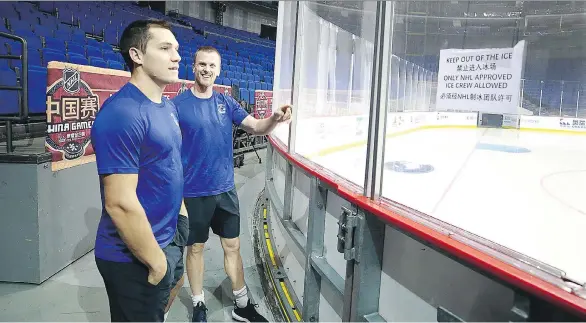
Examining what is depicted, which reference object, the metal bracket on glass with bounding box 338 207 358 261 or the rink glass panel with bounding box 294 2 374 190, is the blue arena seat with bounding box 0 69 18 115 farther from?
the metal bracket on glass with bounding box 338 207 358 261

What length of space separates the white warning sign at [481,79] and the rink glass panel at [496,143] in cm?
8

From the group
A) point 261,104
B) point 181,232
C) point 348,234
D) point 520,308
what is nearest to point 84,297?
point 181,232

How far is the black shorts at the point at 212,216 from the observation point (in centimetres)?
206

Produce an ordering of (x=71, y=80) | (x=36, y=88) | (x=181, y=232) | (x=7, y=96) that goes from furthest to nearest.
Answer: (x=36, y=88)
(x=7, y=96)
(x=71, y=80)
(x=181, y=232)

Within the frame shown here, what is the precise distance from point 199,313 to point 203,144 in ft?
2.64

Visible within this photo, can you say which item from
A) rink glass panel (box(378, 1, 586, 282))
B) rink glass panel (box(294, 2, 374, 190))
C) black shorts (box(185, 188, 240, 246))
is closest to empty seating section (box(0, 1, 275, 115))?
black shorts (box(185, 188, 240, 246))

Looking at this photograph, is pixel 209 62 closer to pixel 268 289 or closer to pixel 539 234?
pixel 268 289

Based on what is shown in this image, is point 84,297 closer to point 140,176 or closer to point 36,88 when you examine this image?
point 140,176

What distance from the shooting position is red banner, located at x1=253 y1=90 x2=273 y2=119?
672cm

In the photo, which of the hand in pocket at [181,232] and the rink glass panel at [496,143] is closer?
the hand in pocket at [181,232]

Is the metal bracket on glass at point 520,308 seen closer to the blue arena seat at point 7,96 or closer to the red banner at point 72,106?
the red banner at point 72,106

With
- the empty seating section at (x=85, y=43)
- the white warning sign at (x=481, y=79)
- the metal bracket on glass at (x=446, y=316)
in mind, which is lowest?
the metal bracket on glass at (x=446, y=316)

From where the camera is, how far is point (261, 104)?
698cm

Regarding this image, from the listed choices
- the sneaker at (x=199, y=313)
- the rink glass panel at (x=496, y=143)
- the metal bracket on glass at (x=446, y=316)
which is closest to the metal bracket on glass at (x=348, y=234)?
the rink glass panel at (x=496, y=143)
